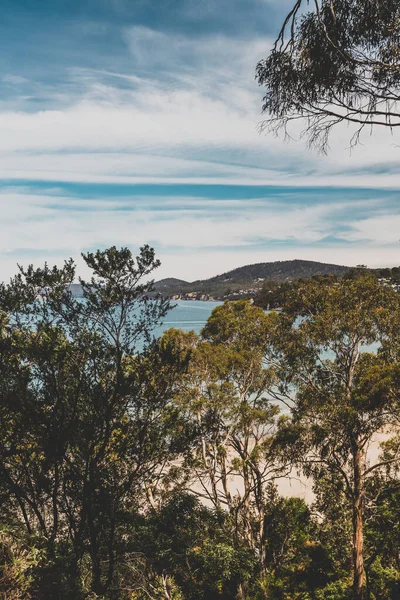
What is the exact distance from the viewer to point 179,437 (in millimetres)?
7012

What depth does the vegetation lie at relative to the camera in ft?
18.6

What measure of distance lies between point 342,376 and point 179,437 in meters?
4.51

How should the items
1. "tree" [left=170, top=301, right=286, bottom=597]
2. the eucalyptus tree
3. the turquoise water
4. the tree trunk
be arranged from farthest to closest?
1. the turquoise water
2. "tree" [left=170, top=301, right=286, bottom=597]
3. the tree trunk
4. the eucalyptus tree

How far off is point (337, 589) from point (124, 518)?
636cm

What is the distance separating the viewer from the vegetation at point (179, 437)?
5.68m

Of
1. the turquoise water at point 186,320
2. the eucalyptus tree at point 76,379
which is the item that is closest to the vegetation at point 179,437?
the eucalyptus tree at point 76,379

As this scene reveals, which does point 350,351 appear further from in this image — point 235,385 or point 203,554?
point 203,554

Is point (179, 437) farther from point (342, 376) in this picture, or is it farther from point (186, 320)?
point (186, 320)

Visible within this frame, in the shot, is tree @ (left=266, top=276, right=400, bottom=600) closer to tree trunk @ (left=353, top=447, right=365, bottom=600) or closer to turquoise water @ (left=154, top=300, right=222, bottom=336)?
tree trunk @ (left=353, top=447, right=365, bottom=600)

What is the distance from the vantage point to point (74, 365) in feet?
19.1

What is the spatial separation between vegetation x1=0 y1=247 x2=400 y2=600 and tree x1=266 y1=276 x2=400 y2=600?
0.04 m

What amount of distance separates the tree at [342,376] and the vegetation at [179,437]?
0.04 meters

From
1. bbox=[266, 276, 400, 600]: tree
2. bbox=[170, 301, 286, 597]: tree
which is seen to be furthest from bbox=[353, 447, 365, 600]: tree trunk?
bbox=[170, 301, 286, 597]: tree

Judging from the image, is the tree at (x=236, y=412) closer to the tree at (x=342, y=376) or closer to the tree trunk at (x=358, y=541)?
the tree at (x=342, y=376)
